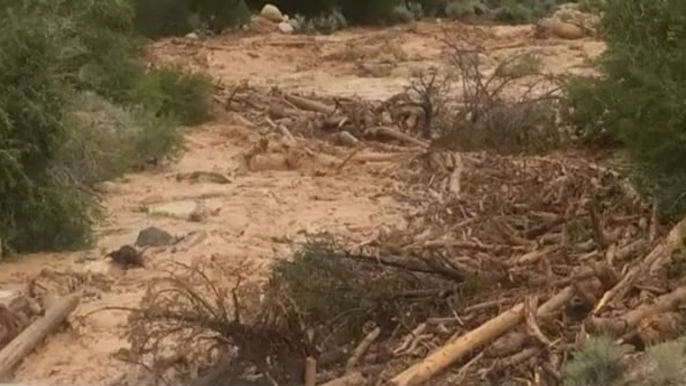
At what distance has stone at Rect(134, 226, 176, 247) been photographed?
1222 cm

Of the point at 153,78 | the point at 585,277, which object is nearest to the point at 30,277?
the point at 585,277

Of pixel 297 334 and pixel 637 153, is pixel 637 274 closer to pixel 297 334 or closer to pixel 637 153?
pixel 297 334

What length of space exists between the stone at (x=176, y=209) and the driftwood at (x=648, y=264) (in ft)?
15.8

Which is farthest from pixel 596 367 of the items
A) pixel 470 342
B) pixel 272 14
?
pixel 272 14

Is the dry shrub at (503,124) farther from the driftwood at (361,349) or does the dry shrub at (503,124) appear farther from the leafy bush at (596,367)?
the leafy bush at (596,367)

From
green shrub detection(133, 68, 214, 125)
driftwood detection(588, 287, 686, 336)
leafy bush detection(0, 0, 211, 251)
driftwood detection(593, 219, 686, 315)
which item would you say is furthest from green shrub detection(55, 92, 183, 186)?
driftwood detection(588, 287, 686, 336)

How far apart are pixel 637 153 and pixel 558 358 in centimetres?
455

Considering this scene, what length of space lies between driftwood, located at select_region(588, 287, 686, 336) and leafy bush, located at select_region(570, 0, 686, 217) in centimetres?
253

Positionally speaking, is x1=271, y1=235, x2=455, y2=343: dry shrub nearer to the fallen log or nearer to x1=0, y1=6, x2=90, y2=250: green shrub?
the fallen log

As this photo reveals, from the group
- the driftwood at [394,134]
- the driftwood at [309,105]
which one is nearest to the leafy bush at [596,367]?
the driftwood at [394,134]

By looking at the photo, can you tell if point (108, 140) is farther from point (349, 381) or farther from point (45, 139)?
point (349, 381)

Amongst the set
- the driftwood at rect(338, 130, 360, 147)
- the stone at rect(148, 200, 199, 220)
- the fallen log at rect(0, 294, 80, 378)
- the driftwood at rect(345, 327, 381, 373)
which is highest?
the driftwood at rect(345, 327, 381, 373)

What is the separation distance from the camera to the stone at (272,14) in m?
30.8

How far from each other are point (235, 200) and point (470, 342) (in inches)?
251
